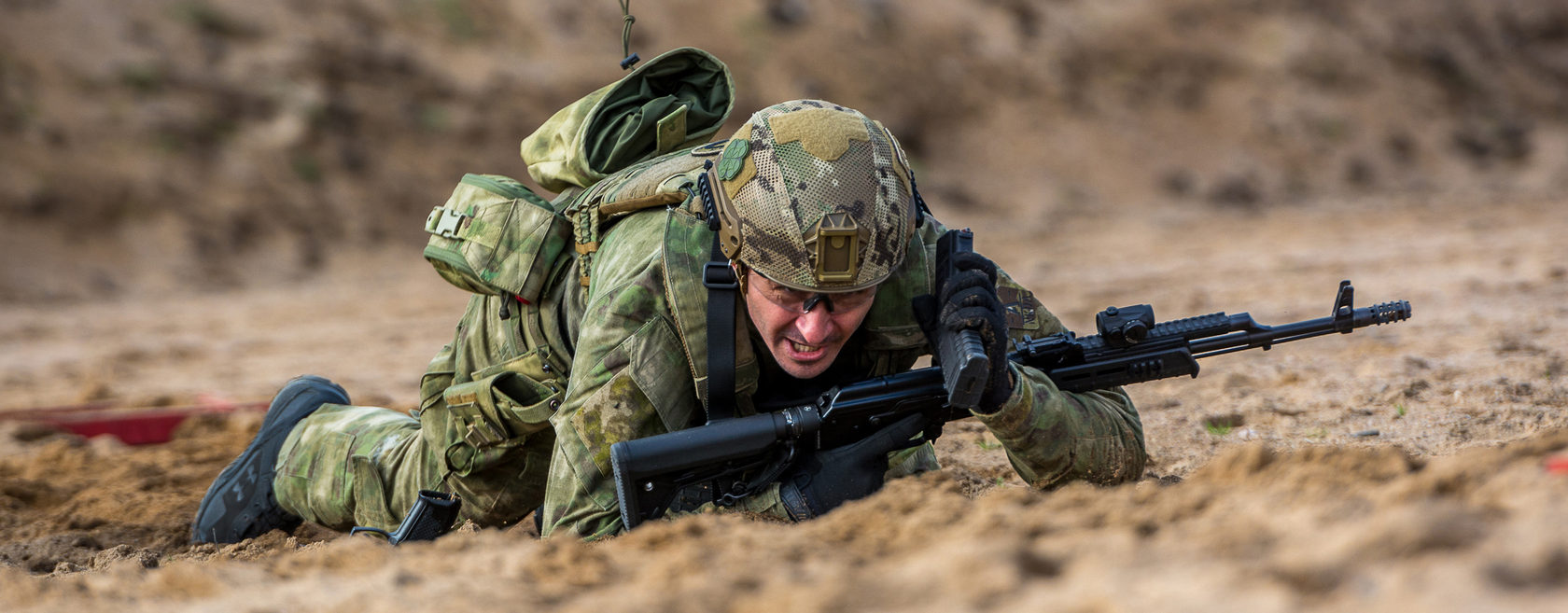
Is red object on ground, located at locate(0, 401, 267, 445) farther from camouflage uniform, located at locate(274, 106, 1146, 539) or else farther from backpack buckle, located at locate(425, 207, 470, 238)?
backpack buckle, located at locate(425, 207, 470, 238)

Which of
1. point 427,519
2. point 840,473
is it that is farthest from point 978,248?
point 840,473

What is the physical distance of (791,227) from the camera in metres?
2.81

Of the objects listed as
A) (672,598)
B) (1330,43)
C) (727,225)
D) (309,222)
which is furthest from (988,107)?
(672,598)

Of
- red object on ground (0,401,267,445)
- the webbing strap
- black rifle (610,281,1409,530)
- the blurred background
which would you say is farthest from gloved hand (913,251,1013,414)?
the blurred background

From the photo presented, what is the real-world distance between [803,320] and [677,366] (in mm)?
342

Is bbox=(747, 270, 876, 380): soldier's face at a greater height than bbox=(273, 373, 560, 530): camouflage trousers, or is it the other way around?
bbox=(747, 270, 876, 380): soldier's face

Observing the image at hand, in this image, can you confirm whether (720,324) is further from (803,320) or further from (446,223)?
(446,223)

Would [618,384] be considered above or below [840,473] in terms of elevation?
above

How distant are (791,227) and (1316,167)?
48.5ft

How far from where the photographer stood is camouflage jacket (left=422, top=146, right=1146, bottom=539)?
296cm

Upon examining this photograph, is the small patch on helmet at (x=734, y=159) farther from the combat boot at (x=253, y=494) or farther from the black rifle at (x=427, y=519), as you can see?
the combat boot at (x=253, y=494)

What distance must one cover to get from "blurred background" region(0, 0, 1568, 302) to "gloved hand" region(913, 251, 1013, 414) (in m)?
10.0

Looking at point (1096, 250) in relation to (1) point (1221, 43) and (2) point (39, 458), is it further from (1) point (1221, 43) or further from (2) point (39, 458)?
(2) point (39, 458)

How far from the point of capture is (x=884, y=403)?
10.00 ft
